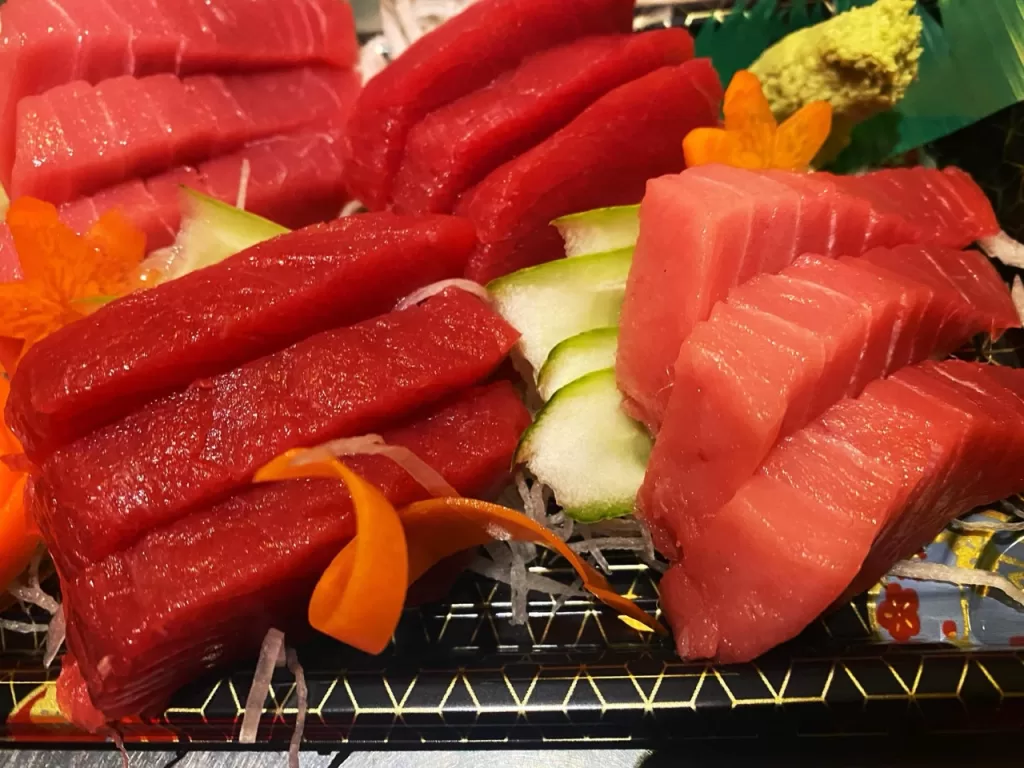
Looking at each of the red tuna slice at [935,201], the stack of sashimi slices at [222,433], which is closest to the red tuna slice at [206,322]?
the stack of sashimi slices at [222,433]

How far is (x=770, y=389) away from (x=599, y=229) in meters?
0.84

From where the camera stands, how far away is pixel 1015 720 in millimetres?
1795

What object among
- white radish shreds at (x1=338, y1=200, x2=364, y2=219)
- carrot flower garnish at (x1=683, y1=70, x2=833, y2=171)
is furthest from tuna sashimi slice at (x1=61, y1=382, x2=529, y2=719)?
white radish shreds at (x1=338, y1=200, x2=364, y2=219)

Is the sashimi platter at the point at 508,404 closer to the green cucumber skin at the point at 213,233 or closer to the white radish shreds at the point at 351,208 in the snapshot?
the green cucumber skin at the point at 213,233

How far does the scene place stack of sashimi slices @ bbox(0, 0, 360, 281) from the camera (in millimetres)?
2387

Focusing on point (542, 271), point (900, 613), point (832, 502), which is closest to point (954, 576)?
point (900, 613)

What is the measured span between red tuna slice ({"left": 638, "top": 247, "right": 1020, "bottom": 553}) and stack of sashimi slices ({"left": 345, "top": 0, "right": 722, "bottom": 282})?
756 mm

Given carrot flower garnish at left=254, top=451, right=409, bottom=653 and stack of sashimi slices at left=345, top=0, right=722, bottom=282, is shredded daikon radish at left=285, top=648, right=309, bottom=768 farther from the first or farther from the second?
stack of sashimi slices at left=345, top=0, right=722, bottom=282

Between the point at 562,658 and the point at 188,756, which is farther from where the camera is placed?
the point at 188,756

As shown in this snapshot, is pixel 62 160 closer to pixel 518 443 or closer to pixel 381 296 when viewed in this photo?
pixel 381 296

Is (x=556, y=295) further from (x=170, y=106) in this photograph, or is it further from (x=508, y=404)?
(x=170, y=106)

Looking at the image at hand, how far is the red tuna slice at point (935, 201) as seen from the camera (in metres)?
2.09

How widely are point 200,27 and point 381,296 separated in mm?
1422

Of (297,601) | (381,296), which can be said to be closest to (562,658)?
(297,601)
